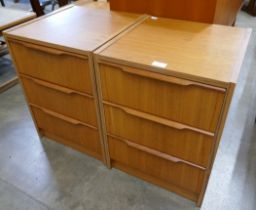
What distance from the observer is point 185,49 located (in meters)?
1.03

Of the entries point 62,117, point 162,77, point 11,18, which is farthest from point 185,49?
point 11,18

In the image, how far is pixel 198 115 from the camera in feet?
3.13

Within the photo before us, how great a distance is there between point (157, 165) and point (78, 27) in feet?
2.76

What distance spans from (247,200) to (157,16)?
1126 millimetres

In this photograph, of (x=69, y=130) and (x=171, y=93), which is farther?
(x=69, y=130)

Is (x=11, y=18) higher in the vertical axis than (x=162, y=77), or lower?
lower

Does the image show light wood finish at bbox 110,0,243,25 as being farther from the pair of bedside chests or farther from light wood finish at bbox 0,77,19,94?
light wood finish at bbox 0,77,19,94

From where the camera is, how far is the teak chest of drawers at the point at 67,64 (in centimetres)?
114

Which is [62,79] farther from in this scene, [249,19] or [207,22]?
[249,19]

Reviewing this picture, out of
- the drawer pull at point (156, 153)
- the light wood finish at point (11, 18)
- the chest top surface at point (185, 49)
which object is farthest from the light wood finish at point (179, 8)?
the light wood finish at point (11, 18)

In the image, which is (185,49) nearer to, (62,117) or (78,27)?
(78,27)

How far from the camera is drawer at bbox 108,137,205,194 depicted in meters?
1.17

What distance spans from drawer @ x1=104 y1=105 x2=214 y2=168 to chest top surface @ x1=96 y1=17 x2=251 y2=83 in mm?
254

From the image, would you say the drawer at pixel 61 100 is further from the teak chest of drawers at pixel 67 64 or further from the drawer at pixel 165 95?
the drawer at pixel 165 95
